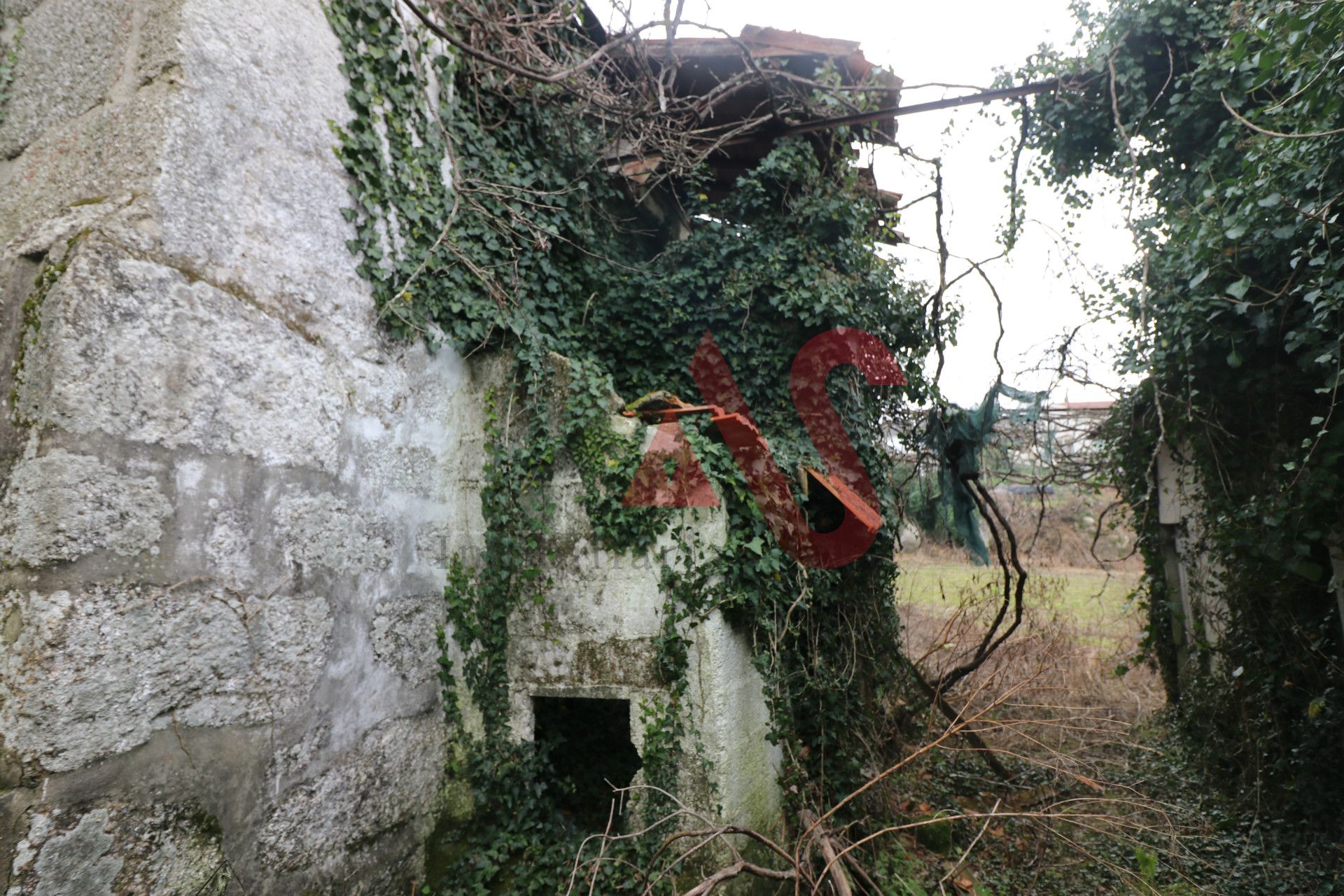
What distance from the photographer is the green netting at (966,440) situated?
5.44m

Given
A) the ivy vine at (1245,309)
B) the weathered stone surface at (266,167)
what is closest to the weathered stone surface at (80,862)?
the weathered stone surface at (266,167)

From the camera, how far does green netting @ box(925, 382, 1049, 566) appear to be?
5.44 metres

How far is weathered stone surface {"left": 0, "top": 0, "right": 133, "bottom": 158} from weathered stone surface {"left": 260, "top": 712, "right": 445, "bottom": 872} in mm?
3034

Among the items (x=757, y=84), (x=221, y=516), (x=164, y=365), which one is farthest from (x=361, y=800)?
(x=757, y=84)

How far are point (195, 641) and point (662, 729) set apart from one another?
6.98ft

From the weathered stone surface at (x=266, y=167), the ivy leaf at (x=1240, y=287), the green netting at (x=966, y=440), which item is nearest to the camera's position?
the weathered stone surface at (x=266, y=167)

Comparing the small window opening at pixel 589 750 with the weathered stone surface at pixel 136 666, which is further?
the small window opening at pixel 589 750

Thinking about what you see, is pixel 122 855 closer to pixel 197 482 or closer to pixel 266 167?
pixel 197 482

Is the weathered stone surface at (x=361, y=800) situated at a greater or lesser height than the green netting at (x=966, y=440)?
lesser

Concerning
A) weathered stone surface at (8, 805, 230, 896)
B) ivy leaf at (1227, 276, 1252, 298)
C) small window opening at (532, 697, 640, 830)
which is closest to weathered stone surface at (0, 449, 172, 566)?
weathered stone surface at (8, 805, 230, 896)

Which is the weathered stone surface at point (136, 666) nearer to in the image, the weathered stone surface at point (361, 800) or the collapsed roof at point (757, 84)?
the weathered stone surface at point (361, 800)

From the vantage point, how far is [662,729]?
3.55 metres

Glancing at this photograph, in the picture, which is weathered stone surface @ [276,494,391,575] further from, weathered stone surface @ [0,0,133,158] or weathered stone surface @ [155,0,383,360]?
weathered stone surface @ [0,0,133,158]

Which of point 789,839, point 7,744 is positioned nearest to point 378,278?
point 7,744
